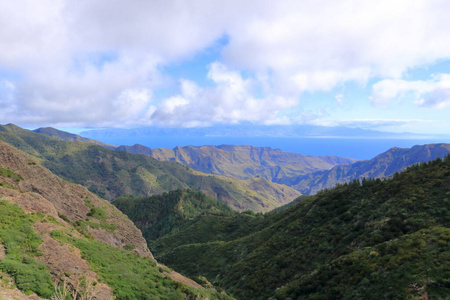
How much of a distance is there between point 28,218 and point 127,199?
183127 mm

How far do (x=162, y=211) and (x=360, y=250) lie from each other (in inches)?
6481

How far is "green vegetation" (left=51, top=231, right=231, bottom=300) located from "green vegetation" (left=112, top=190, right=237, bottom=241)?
5159 inches

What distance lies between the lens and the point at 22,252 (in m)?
19.0

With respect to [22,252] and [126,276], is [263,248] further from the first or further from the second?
[22,252]

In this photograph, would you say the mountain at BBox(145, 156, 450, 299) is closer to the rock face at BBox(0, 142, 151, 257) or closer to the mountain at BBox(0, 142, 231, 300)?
the mountain at BBox(0, 142, 231, 300)

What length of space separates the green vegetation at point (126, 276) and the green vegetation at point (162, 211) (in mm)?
131049

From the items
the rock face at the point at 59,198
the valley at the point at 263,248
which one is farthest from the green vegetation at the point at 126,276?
the rock face at the point at 59,198

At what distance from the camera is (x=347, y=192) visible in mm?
49219

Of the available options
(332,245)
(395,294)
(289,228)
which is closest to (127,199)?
(289,228)

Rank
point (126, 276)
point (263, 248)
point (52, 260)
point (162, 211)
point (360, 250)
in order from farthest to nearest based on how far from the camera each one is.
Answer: point (162, 211), point (263, 248), point (360, 250), point (126, 276), point (52, 260)

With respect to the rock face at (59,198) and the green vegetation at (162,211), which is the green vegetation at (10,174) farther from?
the green vegetation at (162,211)

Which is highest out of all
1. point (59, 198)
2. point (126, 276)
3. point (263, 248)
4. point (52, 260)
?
point (59, 198)

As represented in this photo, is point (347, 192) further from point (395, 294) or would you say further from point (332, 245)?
point (395, 294)

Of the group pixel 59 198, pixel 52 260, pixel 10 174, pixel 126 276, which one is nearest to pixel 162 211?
pixel 59 198
